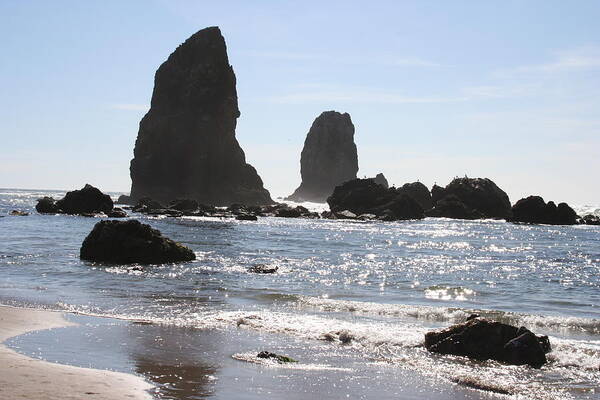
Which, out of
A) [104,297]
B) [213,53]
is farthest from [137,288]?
[213,53]

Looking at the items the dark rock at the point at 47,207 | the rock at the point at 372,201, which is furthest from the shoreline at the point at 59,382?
the rock at the point at 372,201

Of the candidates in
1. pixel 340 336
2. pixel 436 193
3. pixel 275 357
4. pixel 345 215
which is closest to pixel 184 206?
pixel 345 215

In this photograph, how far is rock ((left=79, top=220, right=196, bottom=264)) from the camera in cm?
3045

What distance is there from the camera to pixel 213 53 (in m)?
154

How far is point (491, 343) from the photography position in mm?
13078


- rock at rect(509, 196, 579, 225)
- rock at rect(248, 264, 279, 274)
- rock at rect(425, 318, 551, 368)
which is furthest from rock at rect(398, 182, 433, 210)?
rock at rect(425, 318, 551, 368)

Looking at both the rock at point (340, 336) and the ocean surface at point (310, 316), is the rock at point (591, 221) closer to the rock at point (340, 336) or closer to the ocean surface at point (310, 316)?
the ocean surface at point (310, 316)

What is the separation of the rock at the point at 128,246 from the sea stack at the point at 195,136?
116749 millimetres

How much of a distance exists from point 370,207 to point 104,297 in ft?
300

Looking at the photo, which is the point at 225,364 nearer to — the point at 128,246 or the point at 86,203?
the point at 128,246

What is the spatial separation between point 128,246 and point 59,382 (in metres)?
21.8

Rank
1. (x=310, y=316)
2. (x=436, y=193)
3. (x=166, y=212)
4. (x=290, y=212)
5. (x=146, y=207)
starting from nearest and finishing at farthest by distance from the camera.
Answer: (x=310, y=316)
(x=166, y=212)
(x=146, y=207)
(x=290, y=212)
(x=436, y=193)

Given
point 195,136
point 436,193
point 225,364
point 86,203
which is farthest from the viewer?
point 195,136

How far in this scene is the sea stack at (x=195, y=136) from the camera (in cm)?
14900
